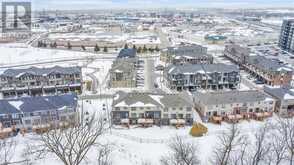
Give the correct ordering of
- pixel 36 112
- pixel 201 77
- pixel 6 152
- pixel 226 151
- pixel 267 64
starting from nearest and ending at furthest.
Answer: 1. pixel 226 151
2. pixel 6 152
3. pixel 36 112
4. pixel 201 77
5. pixel 267 64

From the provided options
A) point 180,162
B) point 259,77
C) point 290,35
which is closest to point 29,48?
point 259,77

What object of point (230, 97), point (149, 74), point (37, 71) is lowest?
point (230, 97)

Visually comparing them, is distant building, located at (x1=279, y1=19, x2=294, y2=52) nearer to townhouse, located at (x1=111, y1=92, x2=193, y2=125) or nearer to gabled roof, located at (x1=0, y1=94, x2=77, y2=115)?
townhouse, located at (x1=111, y1=92, x2=193, y2=125)

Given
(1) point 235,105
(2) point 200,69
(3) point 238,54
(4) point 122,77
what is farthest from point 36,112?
(3) point 238,54

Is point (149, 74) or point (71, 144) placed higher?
point (149, 74)

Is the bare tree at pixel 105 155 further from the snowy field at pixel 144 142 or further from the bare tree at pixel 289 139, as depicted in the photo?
the bare tree at pixel 289 139

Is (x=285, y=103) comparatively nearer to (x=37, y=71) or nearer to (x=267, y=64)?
(x=267, y=64)

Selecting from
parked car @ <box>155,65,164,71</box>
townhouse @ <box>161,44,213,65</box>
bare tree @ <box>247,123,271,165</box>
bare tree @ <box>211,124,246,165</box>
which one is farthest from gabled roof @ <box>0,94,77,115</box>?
townhouse @ <box>161,44,213,65</box>
